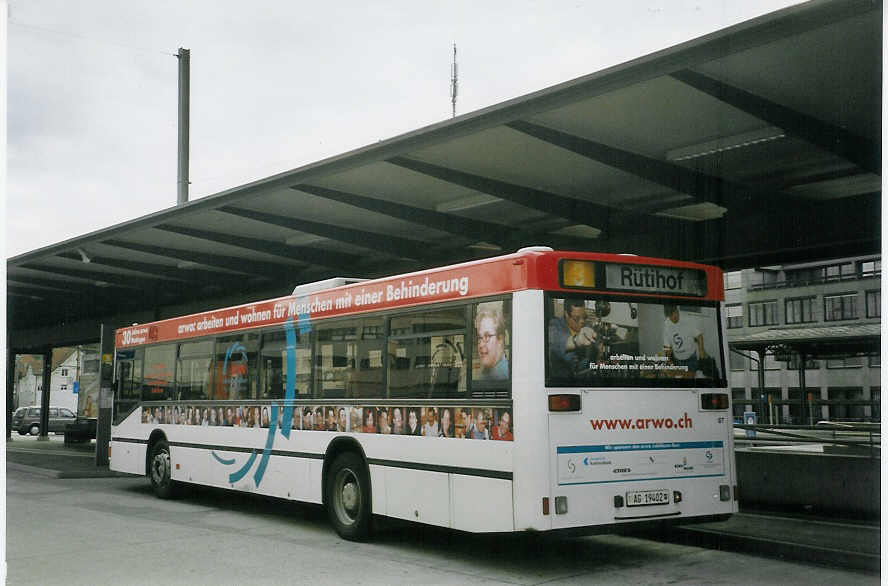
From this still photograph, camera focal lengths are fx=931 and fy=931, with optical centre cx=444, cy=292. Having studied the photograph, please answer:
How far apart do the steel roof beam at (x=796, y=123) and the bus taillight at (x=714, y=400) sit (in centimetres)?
283

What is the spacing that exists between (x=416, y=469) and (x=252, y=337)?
170 inches

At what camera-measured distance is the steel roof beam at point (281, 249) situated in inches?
663

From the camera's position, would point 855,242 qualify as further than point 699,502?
Yes

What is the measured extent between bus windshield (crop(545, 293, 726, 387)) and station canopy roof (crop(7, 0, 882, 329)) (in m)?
2.08

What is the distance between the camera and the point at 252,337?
41.8ft

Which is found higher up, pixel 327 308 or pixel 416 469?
pixel 327 308

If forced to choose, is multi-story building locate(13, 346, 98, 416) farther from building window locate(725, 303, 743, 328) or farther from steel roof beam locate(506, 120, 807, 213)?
steel roof beam locate(506, 120, 807, 213)

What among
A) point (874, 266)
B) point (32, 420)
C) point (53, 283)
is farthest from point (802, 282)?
point (32, 420)

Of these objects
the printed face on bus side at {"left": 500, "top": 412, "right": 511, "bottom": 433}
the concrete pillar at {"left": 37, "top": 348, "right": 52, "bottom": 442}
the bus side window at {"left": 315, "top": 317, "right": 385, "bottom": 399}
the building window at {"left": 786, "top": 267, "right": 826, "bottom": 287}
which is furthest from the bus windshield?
the building window at {"left": 786, "top": 267, "right": 826, "bottom": 287}

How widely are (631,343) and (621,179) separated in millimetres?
4657

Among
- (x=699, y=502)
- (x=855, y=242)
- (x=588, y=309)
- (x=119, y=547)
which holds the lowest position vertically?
(x=119, y=547)

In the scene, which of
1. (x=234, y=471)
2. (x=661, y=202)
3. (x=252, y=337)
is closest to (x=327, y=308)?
(x=252, y=337)

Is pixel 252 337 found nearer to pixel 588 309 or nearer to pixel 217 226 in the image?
pixel 217 226

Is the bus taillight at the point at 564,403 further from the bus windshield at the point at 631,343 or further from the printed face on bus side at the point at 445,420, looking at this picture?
the printed face on bus side at the point at 445,420
